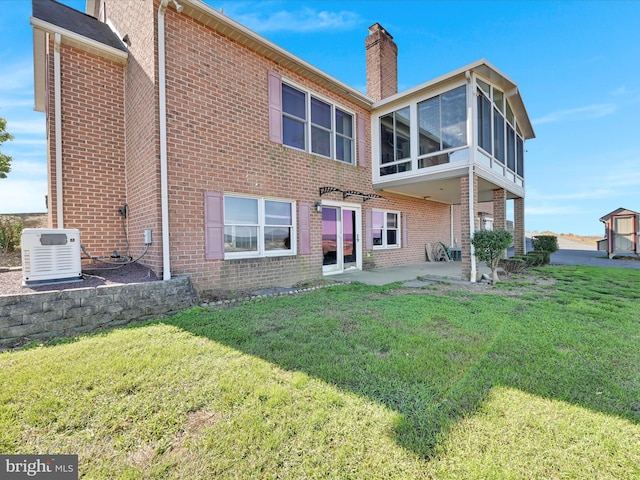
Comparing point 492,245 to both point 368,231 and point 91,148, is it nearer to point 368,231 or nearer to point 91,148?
point 368,231

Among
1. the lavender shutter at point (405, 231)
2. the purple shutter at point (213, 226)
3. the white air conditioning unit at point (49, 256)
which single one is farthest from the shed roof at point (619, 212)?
the white air conditioning unit at point (49, 256)

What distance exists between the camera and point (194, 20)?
238 inches

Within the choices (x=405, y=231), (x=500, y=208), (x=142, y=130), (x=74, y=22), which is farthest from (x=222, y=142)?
(x=500, y=208)

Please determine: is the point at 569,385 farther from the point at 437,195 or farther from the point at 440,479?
the point at 437,195

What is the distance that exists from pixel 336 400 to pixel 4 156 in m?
19.6

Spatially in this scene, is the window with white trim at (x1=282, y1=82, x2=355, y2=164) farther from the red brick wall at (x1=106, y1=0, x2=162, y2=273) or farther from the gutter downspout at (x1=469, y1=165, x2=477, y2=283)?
the gutter downspout at (x1=469, y1=165, x2=477, y2=283)

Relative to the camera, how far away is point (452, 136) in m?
8.42

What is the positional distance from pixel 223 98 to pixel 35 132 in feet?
19.5

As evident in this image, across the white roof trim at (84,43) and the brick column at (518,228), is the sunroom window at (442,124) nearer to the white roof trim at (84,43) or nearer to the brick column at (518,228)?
the brick column at (518,228)

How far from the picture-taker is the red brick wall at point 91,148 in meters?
5.94

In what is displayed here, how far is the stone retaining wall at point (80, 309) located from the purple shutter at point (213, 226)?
1.36 m

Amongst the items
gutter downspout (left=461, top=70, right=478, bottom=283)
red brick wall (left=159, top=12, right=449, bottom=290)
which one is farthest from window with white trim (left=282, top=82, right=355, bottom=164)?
gutter downspout (left=461, top=70, right=478, bottom=283)

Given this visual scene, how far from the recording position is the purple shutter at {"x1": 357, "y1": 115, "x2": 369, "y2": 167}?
9.89 metres

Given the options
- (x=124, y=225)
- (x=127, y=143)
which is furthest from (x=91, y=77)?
(x=124, y=225)
